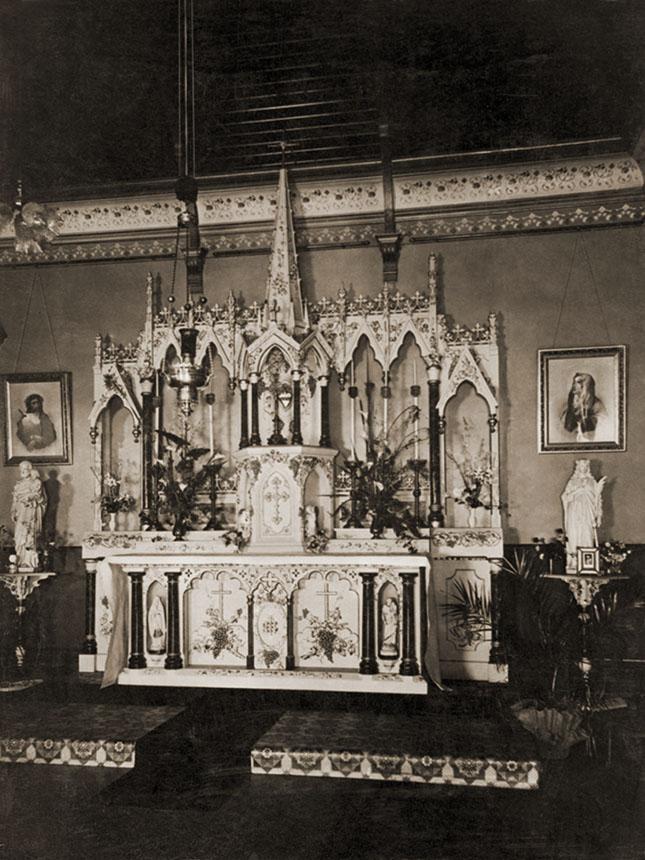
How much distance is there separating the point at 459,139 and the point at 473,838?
275 inches

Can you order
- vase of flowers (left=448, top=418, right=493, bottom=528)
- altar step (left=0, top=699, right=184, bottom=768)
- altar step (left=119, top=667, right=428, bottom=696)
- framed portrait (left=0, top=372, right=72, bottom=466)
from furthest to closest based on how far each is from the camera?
framed portrait (left=0, top=372, right=72, bottom=466) < vase of flowers (left=448, top=418, right=493, bottom=528) < altar step (left=119, top=667, right=428, bottom=696) < altar step (left=0, top=699, right=184, bottom=768)

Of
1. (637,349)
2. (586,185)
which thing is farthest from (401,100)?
(637,349)

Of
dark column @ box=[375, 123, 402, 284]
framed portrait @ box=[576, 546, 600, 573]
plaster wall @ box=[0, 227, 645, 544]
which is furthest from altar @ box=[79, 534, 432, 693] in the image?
dark column @ box=[375, 123, 402, 284]

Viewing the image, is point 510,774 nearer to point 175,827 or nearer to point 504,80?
point 175,827

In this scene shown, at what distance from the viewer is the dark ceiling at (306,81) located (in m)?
6.58

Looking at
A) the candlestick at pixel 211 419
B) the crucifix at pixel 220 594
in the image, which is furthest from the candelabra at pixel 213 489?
the crucifix at pixel 220 594

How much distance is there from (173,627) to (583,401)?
16.7 ft

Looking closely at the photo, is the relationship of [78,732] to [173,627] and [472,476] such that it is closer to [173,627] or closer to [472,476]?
[173,627]

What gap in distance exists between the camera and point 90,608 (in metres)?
9.06

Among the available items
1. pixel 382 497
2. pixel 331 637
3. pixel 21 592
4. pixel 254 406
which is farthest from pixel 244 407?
pixel 21 592

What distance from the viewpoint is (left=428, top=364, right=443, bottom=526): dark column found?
28.8 feet

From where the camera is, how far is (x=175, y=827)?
187 inches

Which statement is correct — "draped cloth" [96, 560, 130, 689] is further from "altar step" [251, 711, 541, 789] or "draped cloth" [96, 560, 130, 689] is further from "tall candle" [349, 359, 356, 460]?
"tall candle" [349, 359, 356, 460]

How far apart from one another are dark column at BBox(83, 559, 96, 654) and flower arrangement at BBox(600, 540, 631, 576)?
552 cm
